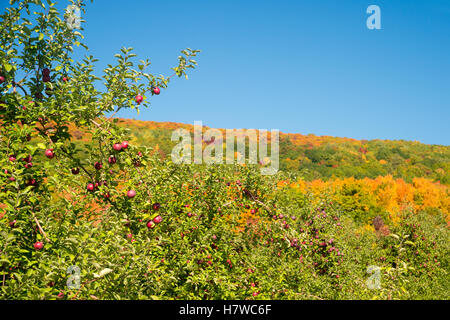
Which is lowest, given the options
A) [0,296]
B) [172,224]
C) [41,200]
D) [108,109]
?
[0,296]

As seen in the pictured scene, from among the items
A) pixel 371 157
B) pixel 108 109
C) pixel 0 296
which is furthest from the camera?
pixel 371 157

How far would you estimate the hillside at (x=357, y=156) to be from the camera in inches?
1464

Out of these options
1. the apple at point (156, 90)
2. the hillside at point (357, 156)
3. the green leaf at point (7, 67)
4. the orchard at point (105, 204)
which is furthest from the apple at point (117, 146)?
the hillside at point (357, 156)

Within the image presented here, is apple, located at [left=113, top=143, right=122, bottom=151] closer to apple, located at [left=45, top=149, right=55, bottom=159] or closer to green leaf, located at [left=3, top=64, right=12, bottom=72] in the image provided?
apple, located at [left=45, top=149, right=55, bottom=159]

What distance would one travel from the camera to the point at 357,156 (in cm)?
4947

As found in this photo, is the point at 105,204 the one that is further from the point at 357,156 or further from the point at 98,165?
the point at 357,156

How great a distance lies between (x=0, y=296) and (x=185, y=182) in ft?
8.43

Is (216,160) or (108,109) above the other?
(108,109)

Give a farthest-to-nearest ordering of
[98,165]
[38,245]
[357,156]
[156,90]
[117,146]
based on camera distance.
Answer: [357,156], [156,90], [98,165], [117,146], [38,245]

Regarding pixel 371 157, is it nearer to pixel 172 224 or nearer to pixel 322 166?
pixel 322 166

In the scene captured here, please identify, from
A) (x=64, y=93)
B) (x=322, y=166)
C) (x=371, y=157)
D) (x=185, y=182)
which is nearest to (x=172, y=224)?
(x=185, y=182)

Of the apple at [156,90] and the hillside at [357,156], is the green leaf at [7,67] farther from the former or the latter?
the hillside at [357,156]

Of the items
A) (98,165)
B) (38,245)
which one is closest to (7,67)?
(98,165)

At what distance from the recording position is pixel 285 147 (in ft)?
167
